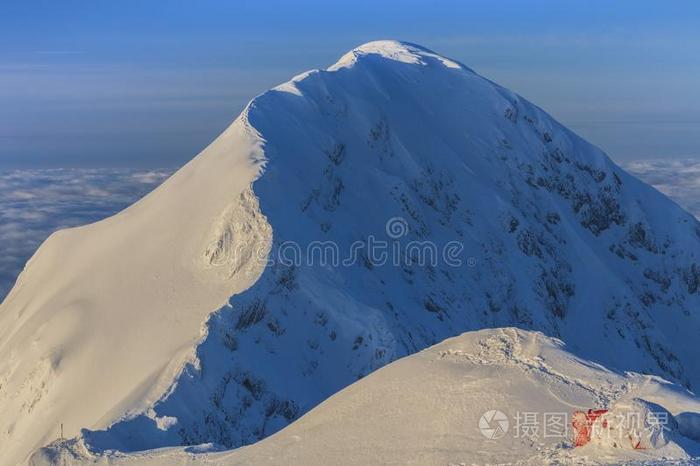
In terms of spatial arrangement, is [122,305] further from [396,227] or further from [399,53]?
[399,53]

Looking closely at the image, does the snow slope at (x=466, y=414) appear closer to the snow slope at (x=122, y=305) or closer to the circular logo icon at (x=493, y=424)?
the circular logo icon at (x=493, y=424)

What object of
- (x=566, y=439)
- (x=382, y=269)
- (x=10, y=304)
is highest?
(x=566, y=439)

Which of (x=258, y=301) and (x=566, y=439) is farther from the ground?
(x=566, y=439)

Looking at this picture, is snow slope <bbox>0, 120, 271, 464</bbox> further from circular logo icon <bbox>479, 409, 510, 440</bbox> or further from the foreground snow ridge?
circular logo icon <bbox>479, 409, 510, 440</bbox>

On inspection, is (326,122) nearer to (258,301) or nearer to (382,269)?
(382,269)

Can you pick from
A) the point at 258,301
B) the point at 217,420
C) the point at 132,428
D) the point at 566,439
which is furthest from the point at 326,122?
the point at 566,439

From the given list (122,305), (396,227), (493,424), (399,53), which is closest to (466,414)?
(493,424)
